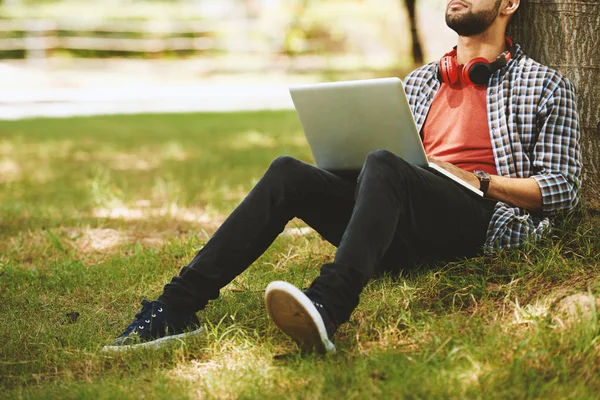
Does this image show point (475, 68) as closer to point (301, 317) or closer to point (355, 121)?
point (355, 121)

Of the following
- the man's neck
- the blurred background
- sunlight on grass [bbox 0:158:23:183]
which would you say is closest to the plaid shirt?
the man's neck

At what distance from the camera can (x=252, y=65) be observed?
21.0 meters

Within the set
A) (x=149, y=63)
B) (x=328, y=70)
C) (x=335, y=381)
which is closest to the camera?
(x=335, y=381)

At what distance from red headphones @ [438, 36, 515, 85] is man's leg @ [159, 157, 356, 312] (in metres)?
0.66

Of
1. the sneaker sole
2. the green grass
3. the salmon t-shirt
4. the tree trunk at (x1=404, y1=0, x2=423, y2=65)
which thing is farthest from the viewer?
the tree trunk at (x1=404, y1=0, x2=423, y2=65)

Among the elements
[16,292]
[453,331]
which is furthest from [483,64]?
[16,292]

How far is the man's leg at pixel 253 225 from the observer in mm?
2572

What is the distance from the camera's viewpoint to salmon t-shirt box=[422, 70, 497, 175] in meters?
2.92

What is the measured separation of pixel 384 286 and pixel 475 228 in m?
0.42

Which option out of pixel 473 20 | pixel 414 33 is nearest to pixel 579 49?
pixel 473 20

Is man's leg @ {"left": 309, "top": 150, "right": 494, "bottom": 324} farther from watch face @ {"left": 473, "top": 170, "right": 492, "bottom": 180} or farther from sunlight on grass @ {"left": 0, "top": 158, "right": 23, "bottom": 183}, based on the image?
sunlight on grass @ {"left": 0, "top": 158, "right": 23, "bottom": 183}

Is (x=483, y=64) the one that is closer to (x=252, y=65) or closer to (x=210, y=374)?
(x=210, y=374)

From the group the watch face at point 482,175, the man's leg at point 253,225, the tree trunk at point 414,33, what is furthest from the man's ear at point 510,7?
the tree trunk at point 414,33

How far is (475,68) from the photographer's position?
2930mm
